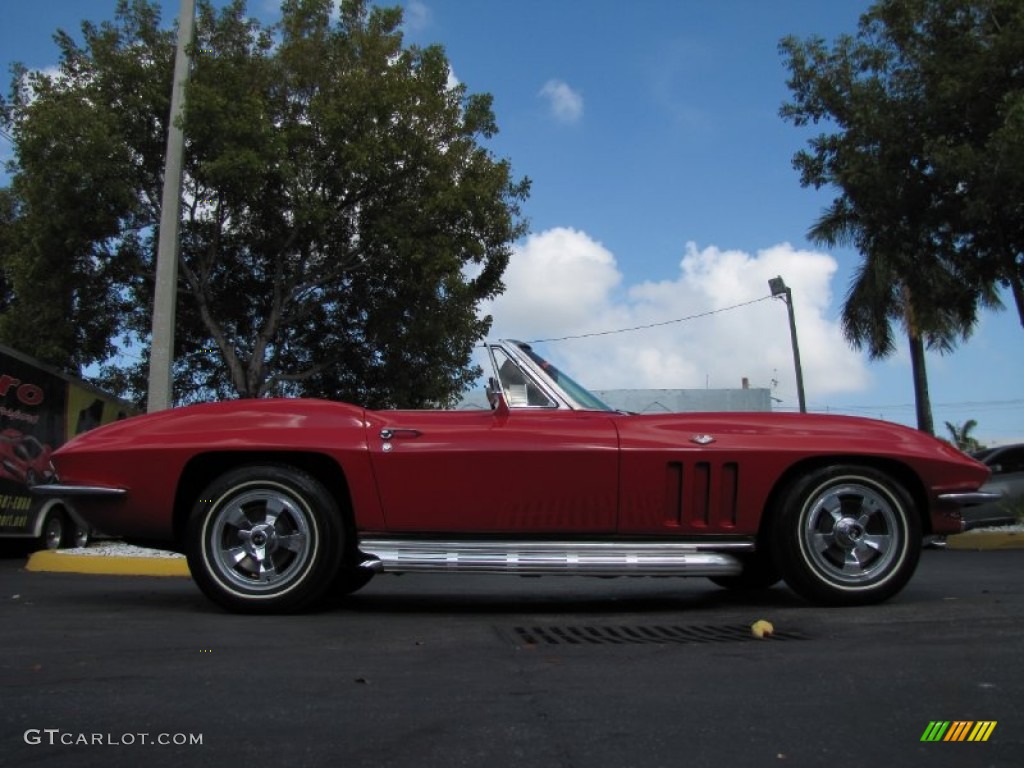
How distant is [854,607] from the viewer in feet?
16.0

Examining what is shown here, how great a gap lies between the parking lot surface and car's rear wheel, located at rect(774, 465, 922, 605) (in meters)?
0.14

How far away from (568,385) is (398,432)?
40.0 inches

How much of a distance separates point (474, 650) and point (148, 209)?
11.8m

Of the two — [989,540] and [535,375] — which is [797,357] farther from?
[535,375]

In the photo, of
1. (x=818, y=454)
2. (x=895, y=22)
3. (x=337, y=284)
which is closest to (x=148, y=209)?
(x=337, y=284)

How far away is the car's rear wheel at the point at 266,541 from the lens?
481cm

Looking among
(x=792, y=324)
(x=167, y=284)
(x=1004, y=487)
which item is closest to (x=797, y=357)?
(x=792, y=324)

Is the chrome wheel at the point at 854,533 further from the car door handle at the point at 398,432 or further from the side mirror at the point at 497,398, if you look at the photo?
the car door handle at the point at 398,432

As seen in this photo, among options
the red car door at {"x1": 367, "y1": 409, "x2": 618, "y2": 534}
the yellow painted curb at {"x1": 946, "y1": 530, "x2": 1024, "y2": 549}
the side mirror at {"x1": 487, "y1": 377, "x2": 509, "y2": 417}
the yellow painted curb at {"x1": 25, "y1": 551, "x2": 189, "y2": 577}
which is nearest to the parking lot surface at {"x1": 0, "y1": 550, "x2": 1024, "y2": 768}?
the red car door at {"x1": 367, "y1": 409, "x2": 618, "y2": 534}

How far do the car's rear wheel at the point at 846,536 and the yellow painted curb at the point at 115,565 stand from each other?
5452mm

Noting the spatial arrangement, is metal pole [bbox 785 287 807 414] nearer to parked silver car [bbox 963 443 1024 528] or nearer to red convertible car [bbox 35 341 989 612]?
parked silver car [bbox 963 443 1024 528]

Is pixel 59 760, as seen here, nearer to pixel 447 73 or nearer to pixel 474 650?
pixel 474 650

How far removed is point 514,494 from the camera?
4805 millimetres

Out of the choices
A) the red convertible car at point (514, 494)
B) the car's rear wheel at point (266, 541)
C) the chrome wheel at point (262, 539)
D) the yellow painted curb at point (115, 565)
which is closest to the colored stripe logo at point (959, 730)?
the red convertible car at point (514, 494)
